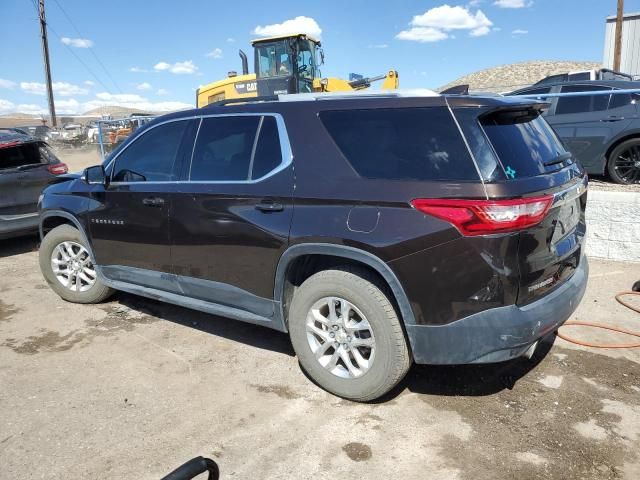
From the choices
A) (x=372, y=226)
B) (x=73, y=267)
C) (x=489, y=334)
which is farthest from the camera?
(x=73, y=267)

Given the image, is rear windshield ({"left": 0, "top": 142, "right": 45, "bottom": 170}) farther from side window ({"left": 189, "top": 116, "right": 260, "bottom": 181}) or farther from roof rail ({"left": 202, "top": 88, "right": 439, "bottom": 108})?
roof rail ({"left": 202, "top": 88, "right": 439, "bottom": 108})

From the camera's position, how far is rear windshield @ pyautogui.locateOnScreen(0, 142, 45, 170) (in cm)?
713

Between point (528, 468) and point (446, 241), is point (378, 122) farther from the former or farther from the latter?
point (528, 468)

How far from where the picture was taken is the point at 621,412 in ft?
10.3

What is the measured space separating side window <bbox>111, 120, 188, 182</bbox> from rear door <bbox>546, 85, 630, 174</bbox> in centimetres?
624

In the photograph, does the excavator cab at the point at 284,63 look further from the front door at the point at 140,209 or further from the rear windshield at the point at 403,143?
the rear windshield at the point at 403,143

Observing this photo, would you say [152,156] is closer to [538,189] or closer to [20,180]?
[538,189]

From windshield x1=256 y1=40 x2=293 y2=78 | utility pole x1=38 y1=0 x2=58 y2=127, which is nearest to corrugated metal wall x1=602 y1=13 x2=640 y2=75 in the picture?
windshield x1=256 y1=40 x2=293 y2=78

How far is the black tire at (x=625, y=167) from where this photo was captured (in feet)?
25.9

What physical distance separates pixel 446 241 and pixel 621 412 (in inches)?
63.0

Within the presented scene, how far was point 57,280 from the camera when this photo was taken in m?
5.28

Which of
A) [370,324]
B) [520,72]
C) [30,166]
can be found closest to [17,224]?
[30,166]

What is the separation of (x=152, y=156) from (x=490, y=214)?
112 inches

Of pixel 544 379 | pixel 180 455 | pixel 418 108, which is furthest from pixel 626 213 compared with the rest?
pixel 180 455
